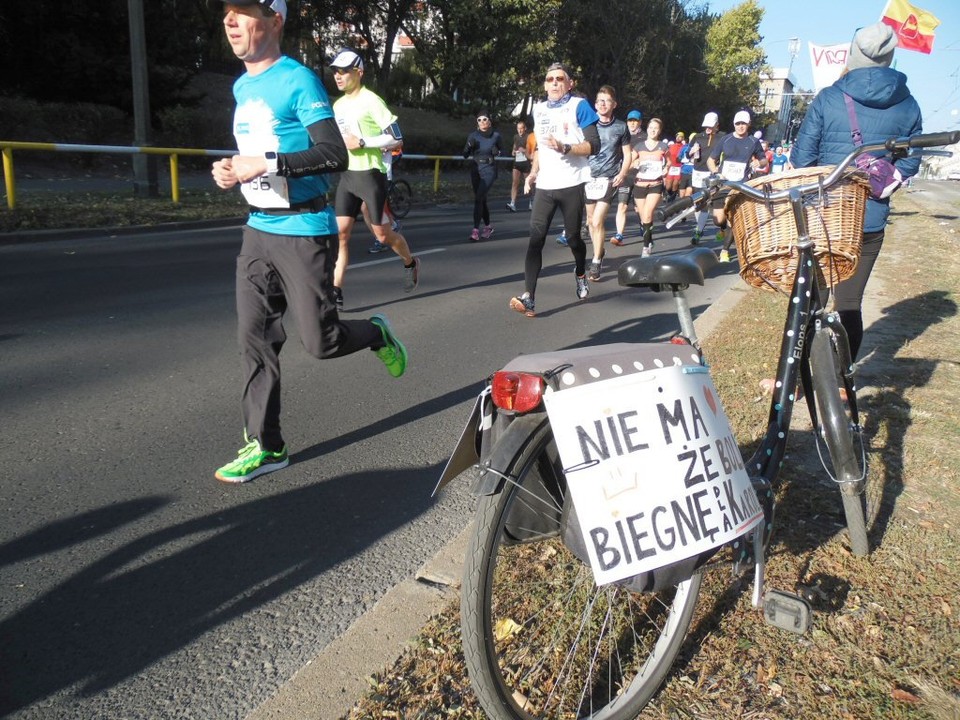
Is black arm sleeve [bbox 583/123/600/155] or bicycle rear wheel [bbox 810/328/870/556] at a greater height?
black arm sleeve [bbox 583/123/600/155]

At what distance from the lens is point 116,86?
2069cm

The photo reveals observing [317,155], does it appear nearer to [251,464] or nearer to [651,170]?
[251,464]

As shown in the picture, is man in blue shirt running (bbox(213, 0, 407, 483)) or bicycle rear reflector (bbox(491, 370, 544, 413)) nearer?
bicycle rear reflector (bbox(491, 370, 544, 413))

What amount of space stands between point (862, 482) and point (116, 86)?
2254 centimetres

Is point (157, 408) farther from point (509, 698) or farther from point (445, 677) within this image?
point (509, 698)

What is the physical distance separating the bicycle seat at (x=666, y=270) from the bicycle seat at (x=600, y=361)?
0.91 feet

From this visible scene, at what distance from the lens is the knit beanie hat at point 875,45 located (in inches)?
155

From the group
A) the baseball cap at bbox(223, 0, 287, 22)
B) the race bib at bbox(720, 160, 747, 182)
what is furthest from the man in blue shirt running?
the race bib at bbox(720, 160, 747, 182)

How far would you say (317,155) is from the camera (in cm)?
318

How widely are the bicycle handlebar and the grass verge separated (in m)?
1.30

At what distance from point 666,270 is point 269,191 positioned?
1866mm

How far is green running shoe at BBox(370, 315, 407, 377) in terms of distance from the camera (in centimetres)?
404

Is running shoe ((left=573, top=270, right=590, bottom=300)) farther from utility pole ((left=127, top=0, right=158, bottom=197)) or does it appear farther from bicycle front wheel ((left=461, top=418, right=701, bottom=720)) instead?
utility pole ((left=127, top=0, right=158, bottom=197))

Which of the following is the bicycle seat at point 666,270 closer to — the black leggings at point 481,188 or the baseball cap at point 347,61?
the baseball cap at point 347,61
